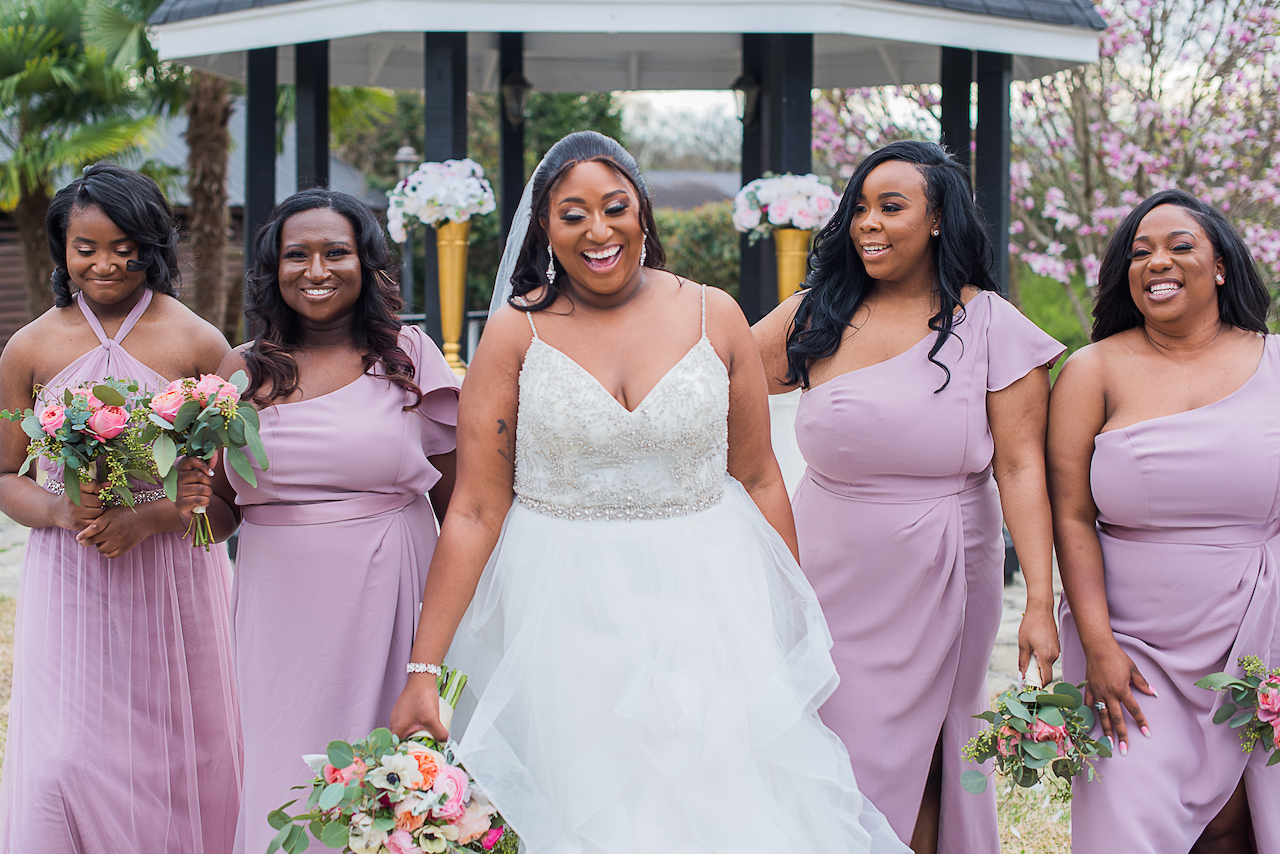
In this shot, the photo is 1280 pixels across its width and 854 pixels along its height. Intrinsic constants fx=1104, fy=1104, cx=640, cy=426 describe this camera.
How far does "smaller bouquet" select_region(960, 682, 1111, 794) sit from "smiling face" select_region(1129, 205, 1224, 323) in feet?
→ 3.24

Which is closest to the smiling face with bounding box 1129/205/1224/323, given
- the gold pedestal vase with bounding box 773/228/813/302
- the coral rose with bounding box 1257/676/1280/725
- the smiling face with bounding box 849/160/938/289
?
the smiling face with bounding box 849/160/938/289

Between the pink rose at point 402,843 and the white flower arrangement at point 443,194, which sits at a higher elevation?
the white flower arrangement at point 443,194

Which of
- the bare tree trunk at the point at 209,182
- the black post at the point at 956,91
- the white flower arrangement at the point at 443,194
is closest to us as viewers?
the white flower arrangement at the point at 443,194

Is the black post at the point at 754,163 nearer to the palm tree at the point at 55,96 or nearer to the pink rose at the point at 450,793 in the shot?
the palm tree at the point at 55,96

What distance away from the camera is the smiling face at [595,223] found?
244 cm

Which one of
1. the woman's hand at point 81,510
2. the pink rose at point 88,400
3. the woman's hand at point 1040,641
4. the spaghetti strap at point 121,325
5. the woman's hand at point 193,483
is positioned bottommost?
the woman's hand at point 1040,641

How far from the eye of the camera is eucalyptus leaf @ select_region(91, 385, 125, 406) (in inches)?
105

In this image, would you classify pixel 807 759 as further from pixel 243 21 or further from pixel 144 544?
pixel 243 21

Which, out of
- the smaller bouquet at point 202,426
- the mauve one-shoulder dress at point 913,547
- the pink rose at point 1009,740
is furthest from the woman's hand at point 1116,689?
the smaller bouquet at point 202,426

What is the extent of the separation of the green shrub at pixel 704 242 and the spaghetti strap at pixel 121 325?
712 inches

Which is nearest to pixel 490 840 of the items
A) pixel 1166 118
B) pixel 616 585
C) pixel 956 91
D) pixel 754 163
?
pixel 616 585

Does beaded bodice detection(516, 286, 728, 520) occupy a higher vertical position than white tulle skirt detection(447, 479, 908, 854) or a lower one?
higher

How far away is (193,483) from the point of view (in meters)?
2.79

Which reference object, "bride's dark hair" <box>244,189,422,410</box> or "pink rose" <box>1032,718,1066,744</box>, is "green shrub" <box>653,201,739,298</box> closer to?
"bride's dark hair" <box>244,189,422,410</box>
